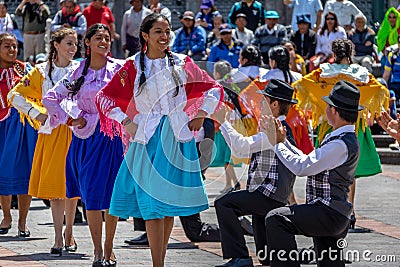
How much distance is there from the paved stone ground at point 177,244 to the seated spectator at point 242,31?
246 inches

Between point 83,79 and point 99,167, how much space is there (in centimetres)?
72

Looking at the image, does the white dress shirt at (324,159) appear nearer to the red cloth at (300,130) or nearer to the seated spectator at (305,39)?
the red cloth at (300,130)

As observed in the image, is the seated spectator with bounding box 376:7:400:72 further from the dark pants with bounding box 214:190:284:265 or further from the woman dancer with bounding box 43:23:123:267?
the dark pants with bounding box 214:190:284:265

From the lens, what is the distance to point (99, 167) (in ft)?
28.9

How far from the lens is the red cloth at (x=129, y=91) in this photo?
8.13 meters

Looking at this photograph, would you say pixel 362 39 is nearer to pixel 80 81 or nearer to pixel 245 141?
pixel 80 81

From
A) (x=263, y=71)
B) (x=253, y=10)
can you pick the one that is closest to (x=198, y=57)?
(x=253, y=10)

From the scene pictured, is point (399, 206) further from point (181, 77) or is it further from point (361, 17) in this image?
point (361, 17)

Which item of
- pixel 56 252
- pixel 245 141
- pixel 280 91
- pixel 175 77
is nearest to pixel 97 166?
pixel 56 252

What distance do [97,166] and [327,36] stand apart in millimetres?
10068

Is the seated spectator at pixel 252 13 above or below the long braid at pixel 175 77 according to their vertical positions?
below

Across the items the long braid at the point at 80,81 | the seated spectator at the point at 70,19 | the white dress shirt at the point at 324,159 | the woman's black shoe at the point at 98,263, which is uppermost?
the long braid at the point at 80,81

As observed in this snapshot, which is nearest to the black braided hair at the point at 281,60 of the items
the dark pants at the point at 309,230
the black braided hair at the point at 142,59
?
the black braided hair at the point at 142,59

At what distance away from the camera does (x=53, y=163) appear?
9.72m
